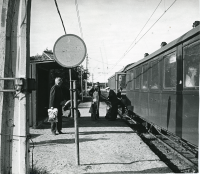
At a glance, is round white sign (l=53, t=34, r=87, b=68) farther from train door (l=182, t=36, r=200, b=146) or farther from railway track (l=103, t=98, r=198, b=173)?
railway track (l=103, t=98, r=198, b=173)

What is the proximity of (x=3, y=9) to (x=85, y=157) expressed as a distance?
11.2ft

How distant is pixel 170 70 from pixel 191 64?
119 centimetres

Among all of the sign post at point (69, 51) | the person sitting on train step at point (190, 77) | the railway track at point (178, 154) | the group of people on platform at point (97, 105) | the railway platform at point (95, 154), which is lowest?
the railway track at point (178, 154)

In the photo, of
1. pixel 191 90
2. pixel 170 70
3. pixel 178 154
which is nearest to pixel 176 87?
pixel 170 70

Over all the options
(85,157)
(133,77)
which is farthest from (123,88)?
(85,157)

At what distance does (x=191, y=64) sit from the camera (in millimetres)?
4898

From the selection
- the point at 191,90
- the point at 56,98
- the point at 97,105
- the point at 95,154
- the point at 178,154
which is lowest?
the point at 178,154

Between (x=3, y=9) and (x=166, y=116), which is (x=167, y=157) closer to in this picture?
(x=166, y=116)

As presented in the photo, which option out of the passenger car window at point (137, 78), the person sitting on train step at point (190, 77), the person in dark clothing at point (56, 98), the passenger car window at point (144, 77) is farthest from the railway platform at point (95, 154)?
the passenger car window at point (137, 78)

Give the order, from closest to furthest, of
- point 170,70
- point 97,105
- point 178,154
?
1. point 170,70
2. point 178,154
3. point 97,105

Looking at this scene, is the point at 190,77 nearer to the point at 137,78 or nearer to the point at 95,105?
the point at 137,78

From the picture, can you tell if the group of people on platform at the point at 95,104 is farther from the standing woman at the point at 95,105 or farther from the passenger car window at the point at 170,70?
the passenger car window at the point at 170,70

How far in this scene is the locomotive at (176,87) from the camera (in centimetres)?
471

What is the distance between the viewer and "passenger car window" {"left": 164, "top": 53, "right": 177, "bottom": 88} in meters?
5.82
